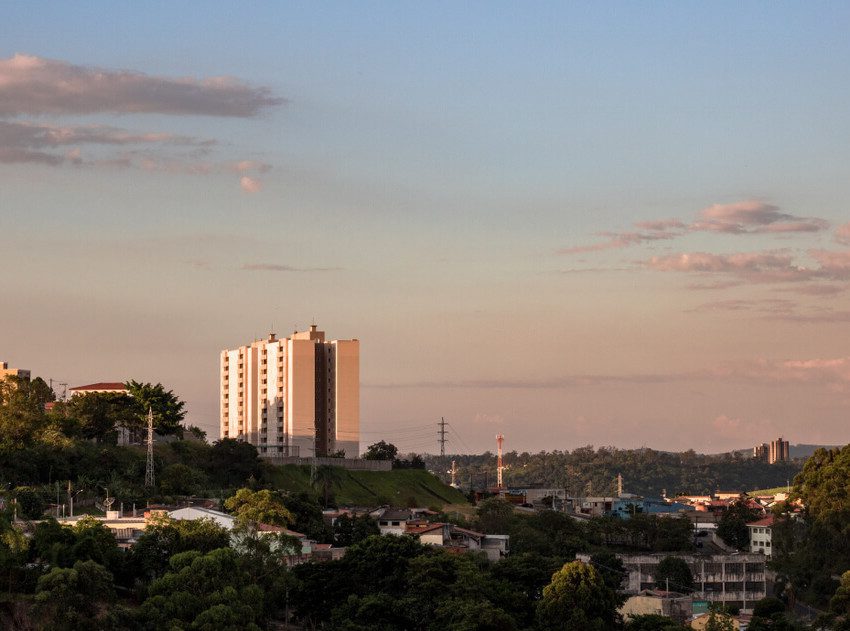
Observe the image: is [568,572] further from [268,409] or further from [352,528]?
[268,409]

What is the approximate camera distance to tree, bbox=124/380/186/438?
338 feet

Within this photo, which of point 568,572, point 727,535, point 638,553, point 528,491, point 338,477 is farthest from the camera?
point 528,491

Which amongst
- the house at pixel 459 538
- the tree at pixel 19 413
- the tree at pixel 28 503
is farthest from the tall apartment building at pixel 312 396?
the tree at pixel 28 503

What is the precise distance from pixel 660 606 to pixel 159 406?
4376cm

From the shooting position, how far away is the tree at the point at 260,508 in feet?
253

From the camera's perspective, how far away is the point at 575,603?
64250 millimetres

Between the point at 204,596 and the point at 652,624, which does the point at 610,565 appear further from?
the point at 204,596

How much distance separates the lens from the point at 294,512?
8206cm

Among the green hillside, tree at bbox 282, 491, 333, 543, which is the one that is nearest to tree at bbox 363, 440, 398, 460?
the green hillside

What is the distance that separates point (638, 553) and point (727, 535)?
11.3 metres

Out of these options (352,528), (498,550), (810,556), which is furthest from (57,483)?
(810,556)

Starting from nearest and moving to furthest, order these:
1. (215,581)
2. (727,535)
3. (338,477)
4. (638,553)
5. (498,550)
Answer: (215,581)
(498,550)
(638,553)
(727,535)
(338,477)

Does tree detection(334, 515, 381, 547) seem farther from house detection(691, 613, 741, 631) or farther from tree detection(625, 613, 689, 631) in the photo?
tree detection(625, 613, 689, 631)

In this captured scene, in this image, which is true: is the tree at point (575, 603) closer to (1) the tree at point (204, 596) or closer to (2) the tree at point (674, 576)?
(1) the tree at point (204, 596)
